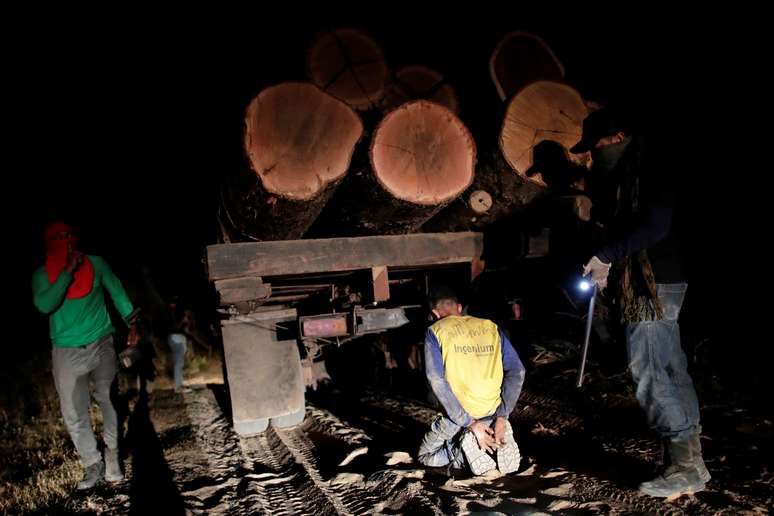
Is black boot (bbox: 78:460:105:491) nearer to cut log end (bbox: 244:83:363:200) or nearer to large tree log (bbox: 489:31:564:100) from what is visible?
cut log end (bbox: 244:83:363:200)

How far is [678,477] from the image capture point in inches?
92.4

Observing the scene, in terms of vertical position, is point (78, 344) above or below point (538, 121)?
below

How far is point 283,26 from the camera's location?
17.3ft

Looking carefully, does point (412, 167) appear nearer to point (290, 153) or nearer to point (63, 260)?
point (290, 153)

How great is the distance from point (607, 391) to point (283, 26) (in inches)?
200

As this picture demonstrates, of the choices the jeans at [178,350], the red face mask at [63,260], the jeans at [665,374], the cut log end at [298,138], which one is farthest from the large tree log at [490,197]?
the jeans at [178,350]

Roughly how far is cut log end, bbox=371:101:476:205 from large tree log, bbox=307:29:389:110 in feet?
4.70

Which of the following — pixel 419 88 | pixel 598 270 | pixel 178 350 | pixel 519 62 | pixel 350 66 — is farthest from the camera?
pixel 178 350

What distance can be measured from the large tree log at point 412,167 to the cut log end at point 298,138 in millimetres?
192

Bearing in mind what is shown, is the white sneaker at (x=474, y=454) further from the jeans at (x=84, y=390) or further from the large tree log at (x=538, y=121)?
the jeans at (x=84, y=390)

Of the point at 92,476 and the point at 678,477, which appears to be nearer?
the point at 678,477

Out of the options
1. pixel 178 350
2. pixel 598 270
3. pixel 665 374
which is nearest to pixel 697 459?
pixel 665 374

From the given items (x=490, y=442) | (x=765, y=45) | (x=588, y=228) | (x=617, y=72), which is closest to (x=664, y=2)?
(x=617, y=72)

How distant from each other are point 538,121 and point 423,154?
91 cm
